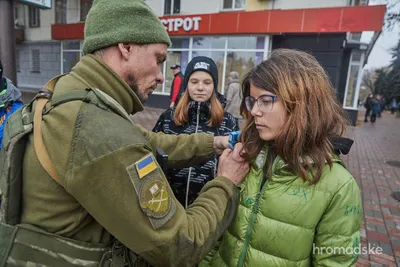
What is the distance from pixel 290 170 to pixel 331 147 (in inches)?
8.7

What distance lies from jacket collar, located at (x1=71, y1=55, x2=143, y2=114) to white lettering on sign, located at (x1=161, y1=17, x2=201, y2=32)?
1141 cm

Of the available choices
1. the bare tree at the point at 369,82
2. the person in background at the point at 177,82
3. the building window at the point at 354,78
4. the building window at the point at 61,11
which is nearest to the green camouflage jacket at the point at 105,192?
the person in background at the point at 177,82

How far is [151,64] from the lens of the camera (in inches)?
50.4

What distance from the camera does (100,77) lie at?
3.77ft

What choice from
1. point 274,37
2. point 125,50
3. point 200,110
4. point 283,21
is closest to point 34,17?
point 274,37

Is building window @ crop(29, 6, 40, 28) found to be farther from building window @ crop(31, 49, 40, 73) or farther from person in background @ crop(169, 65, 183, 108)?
person in background @ crop(169, 65, 183, 108)

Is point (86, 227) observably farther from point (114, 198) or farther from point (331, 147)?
point (331, 147)

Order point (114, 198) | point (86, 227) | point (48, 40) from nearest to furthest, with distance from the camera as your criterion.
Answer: point (114, 198) → point (86, 227) → point (48, 40)

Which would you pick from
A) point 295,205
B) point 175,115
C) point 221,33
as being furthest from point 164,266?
point 221,33

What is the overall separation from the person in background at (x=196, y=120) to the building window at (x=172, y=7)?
11.3m

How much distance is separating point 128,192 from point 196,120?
5.13ft

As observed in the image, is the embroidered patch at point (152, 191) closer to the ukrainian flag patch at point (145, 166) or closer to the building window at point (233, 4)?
the ukrainian flag patch at point (145, 166)

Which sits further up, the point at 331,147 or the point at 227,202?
the point at 331,147

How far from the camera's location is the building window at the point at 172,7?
12.7 metres
